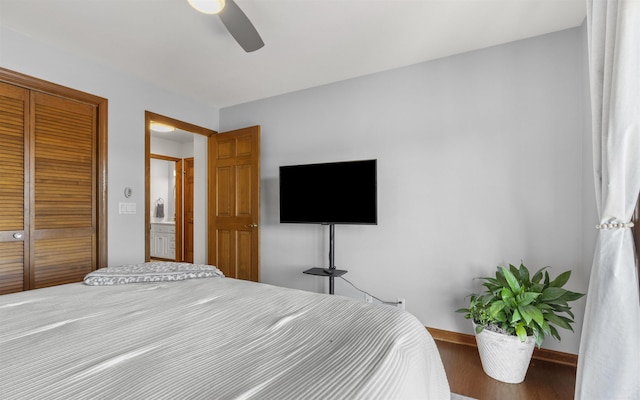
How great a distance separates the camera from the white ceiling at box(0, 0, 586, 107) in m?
2.04

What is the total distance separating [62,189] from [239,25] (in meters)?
2.15

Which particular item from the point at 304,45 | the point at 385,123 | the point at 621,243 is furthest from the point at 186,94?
the point at 621,243

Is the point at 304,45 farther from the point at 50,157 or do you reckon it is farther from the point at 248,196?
the point at 50,157

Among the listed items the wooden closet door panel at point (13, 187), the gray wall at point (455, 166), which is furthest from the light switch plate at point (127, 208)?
the gray wall at point (455, 166)

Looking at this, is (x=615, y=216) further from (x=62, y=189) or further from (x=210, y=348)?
(x=62, y=189)

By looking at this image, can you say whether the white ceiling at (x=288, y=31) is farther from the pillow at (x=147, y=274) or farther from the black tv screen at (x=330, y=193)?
the pillow at (x=147, y=274)

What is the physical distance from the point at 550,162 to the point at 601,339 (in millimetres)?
1558

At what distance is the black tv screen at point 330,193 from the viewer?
9.00 ft

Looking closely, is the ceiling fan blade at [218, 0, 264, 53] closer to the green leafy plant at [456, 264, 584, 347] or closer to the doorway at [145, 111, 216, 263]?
the green leafy plant at [456, 264, 584, 347]

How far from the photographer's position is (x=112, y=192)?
2.93 meters

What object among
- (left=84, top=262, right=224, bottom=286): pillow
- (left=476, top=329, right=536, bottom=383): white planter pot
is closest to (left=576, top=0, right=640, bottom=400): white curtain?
(left=476, top=329, right=536, bottom=383): white planter pot

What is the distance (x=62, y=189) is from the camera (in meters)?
2.63

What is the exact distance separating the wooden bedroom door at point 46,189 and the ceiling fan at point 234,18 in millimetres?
1866

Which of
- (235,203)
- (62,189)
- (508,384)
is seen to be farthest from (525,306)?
(62,189)
